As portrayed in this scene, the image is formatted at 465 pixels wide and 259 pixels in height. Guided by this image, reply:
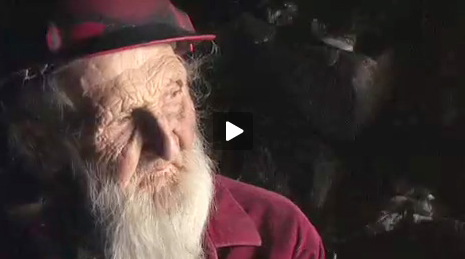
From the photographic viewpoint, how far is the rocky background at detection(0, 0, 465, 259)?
1322 millimetres

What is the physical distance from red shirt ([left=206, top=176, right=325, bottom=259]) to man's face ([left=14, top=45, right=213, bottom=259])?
0.10m

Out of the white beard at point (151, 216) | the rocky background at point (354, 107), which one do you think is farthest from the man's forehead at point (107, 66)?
the rocky background at point (354, 107)

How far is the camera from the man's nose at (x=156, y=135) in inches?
41.5

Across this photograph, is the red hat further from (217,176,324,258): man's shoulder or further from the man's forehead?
(217,176,324,258): man's shoulder

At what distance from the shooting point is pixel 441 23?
1316 millimetres

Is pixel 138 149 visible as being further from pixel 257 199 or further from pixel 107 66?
pixel 257 199

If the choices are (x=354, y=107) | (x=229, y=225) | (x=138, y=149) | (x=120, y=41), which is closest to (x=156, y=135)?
(x=138, y=149)

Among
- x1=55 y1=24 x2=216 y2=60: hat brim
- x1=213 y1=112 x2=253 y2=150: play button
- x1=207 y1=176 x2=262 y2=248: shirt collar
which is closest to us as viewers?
x1=55 y1=24 x2=216 y2=60: hat brim

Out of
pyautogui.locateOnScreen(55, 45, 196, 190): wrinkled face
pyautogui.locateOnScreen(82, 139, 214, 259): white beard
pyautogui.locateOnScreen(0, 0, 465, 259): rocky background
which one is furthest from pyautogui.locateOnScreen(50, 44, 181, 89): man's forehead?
pyautogui.locateOnScreen(0, 0, 465, 259): rocky background

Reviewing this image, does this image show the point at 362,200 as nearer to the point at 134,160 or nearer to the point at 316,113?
the point at 316,113

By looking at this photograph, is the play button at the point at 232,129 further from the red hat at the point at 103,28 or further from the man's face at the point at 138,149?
the red hat at the point at 103,28

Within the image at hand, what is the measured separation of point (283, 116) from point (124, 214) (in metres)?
0.38

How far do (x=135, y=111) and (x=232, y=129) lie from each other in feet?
1.14

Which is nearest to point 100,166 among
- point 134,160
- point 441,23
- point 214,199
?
point 134,160
